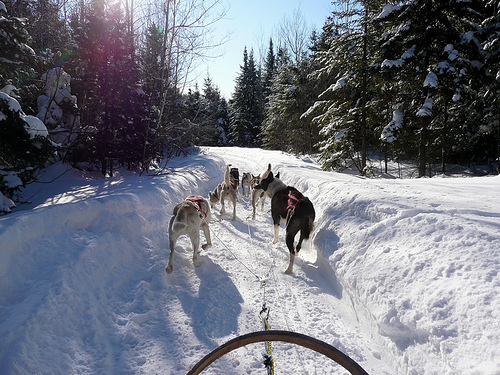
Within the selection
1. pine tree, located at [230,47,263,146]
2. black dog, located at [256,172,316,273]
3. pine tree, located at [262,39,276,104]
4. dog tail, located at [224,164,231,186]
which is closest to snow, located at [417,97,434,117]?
black dog, located at [256,172,316,273]

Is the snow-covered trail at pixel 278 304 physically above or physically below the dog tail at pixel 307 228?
below

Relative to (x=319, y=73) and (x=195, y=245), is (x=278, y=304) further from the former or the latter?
(x=319, y=73)

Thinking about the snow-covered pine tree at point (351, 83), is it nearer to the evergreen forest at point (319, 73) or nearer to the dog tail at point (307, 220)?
the evergreen forest at point (319, 73)

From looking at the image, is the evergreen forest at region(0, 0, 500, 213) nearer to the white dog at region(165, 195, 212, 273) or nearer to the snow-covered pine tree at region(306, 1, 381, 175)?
the snow-covered pine tree at region(306, 1, 381, 175)

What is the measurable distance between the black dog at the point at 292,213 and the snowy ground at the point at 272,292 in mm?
397

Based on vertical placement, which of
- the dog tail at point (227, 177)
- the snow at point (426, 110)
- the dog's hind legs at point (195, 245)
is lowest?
the dog's hind legs at point (195, 245)

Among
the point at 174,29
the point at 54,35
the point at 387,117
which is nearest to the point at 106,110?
the point at 174,29

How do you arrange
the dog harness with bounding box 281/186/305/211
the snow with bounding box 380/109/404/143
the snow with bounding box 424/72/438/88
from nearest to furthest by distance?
the dog harness with bounding box 281/186/305/211, the snow with bounding box 424/72/438/88, the snow with bounding box 380/109/404/143

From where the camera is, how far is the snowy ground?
2375 mm

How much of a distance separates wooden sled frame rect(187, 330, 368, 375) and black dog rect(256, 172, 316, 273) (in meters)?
3.13

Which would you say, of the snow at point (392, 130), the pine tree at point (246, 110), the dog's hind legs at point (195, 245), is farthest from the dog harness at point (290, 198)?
the pine tree at point (246, 110)

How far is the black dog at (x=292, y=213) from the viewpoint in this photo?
476 centimetres

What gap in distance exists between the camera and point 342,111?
1413 centimetres

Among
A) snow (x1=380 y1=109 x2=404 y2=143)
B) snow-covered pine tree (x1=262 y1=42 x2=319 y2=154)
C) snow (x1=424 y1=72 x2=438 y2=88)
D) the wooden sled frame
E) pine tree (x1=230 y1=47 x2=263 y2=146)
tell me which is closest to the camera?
the wooden sled frame
